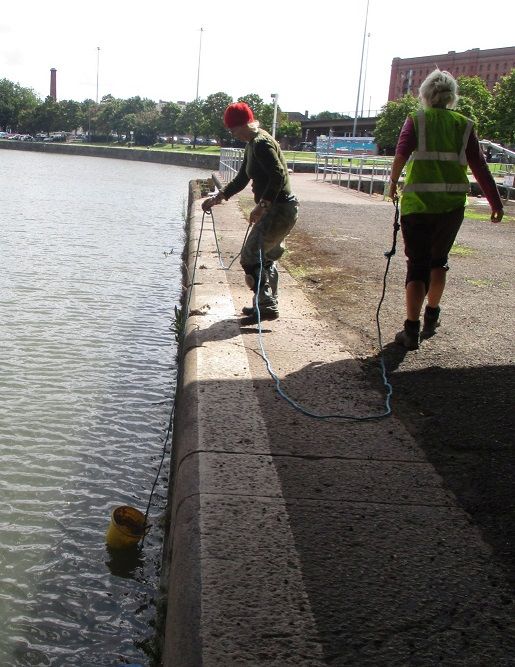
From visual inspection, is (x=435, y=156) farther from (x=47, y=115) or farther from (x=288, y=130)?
(x=47, y=115)

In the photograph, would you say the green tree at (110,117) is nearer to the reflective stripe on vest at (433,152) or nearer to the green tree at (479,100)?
the green tree at (479,100)

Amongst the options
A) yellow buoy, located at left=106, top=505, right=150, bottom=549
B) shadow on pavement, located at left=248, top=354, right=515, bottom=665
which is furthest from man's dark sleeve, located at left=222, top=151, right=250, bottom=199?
yellow buoy, located at left=106, top=505, right=150, bottom=549

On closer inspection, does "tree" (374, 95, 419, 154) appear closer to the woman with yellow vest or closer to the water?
the water

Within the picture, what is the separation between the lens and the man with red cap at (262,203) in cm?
587

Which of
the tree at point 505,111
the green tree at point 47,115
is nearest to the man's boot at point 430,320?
the tree at point 505,111

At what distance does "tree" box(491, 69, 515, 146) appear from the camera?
142 feet

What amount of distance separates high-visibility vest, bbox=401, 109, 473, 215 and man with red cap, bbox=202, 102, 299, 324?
1.09m

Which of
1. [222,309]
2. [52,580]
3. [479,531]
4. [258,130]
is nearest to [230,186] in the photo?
[258,130]

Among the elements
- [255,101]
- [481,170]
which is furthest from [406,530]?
[255,101]

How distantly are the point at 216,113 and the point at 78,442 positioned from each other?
9277cm

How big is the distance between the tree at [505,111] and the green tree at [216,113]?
50.5 m

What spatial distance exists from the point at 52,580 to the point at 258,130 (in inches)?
145

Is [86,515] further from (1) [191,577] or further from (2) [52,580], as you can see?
(1) [191,577]

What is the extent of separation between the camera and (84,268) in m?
12.7
